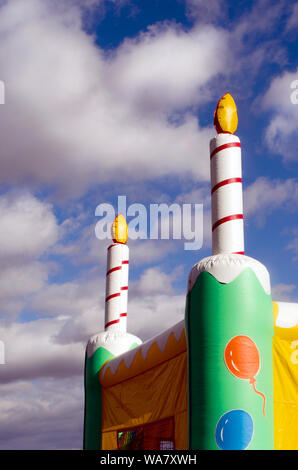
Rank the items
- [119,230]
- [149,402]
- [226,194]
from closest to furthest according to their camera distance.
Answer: [226,194], [149,402], [119,230]

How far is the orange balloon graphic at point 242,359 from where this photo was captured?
8.41 meters

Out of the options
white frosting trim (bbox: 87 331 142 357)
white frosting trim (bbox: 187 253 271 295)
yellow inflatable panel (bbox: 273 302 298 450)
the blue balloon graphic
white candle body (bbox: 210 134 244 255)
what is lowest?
the blue balloon graphic

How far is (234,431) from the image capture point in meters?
8.21

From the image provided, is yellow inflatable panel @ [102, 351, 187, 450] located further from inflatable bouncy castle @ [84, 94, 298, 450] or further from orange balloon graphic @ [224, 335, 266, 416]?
orange balloon graphic @ [224, 335, 266, 416]

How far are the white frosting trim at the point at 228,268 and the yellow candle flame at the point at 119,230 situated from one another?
20.0 ft

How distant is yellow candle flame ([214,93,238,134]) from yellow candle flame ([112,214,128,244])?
5.58 m

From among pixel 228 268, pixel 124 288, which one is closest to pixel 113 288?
pixel 124 288

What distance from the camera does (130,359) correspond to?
40.6 feet

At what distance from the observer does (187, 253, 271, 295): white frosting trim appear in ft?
28.9

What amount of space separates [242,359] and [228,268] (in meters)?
1.29

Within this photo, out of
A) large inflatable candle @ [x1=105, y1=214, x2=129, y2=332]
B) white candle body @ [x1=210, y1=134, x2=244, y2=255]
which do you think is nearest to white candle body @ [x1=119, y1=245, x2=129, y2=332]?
large inflatable candle @ [x1=105, y1=214, x2=129, y2=332]

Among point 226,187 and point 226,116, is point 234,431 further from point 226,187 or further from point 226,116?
point 226,116
